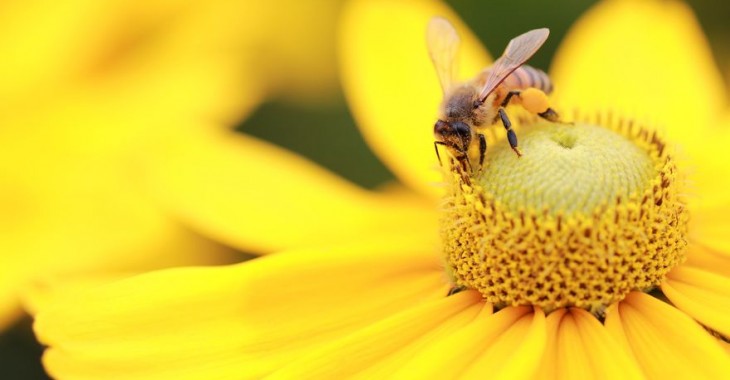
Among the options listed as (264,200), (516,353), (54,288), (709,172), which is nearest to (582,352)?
(516,353)

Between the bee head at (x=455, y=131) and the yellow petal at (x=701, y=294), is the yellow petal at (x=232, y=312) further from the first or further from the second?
the yellow petal at (x=701, y=294)

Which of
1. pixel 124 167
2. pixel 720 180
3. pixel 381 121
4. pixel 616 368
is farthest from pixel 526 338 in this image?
pixel 124 167

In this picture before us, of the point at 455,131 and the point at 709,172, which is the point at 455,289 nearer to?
the point at 455,131

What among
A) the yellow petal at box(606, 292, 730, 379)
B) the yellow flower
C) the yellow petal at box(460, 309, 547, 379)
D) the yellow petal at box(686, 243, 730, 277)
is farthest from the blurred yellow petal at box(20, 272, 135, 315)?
the yellow petal at box(686, 243, 730, 277)

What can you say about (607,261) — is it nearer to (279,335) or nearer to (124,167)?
(279,335)

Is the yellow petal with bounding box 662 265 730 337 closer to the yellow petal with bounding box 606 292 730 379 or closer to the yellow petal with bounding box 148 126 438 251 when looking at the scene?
the yellow petal with bounding box 606 292 730 379

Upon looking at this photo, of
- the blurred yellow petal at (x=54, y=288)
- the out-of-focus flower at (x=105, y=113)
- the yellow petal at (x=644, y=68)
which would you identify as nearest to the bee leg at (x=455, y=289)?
the blurred yellow petal at (x=54, y=288)
